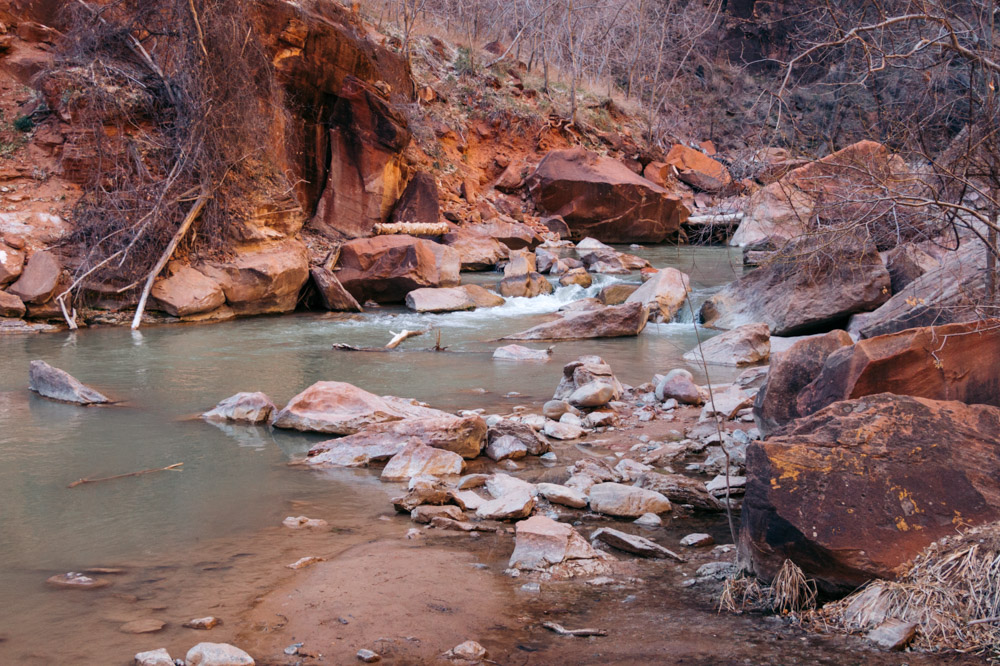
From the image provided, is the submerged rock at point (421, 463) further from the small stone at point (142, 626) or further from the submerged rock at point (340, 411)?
the small stone at point (142, 626)

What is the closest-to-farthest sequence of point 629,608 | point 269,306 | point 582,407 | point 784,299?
point 629,608 < point 582,407 < point 784,299 < point 269,306

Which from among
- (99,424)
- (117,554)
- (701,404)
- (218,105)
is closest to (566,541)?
(117,554)

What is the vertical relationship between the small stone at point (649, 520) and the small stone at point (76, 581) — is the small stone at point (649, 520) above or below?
below

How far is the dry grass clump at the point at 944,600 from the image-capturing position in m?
2.49

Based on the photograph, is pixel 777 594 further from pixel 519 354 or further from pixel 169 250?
pixel 169 250

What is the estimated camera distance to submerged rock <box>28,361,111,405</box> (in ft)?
22.6

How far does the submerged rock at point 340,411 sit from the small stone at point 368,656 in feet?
10.8

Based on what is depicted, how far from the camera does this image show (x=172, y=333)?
35.3ft

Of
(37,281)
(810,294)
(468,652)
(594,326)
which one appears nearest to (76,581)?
(468,652)

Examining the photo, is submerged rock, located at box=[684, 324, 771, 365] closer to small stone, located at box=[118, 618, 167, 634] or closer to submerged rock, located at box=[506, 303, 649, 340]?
submerged rock, located at box=[506, 303, 649, 340]

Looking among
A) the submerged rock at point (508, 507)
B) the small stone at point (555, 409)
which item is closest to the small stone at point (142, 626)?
the submerged rock at point (508, 507)

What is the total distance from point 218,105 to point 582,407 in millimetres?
9604

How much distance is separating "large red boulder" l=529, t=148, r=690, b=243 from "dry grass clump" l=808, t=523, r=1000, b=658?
19.1 meters

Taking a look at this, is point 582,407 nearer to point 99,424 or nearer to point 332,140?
point 99,424
